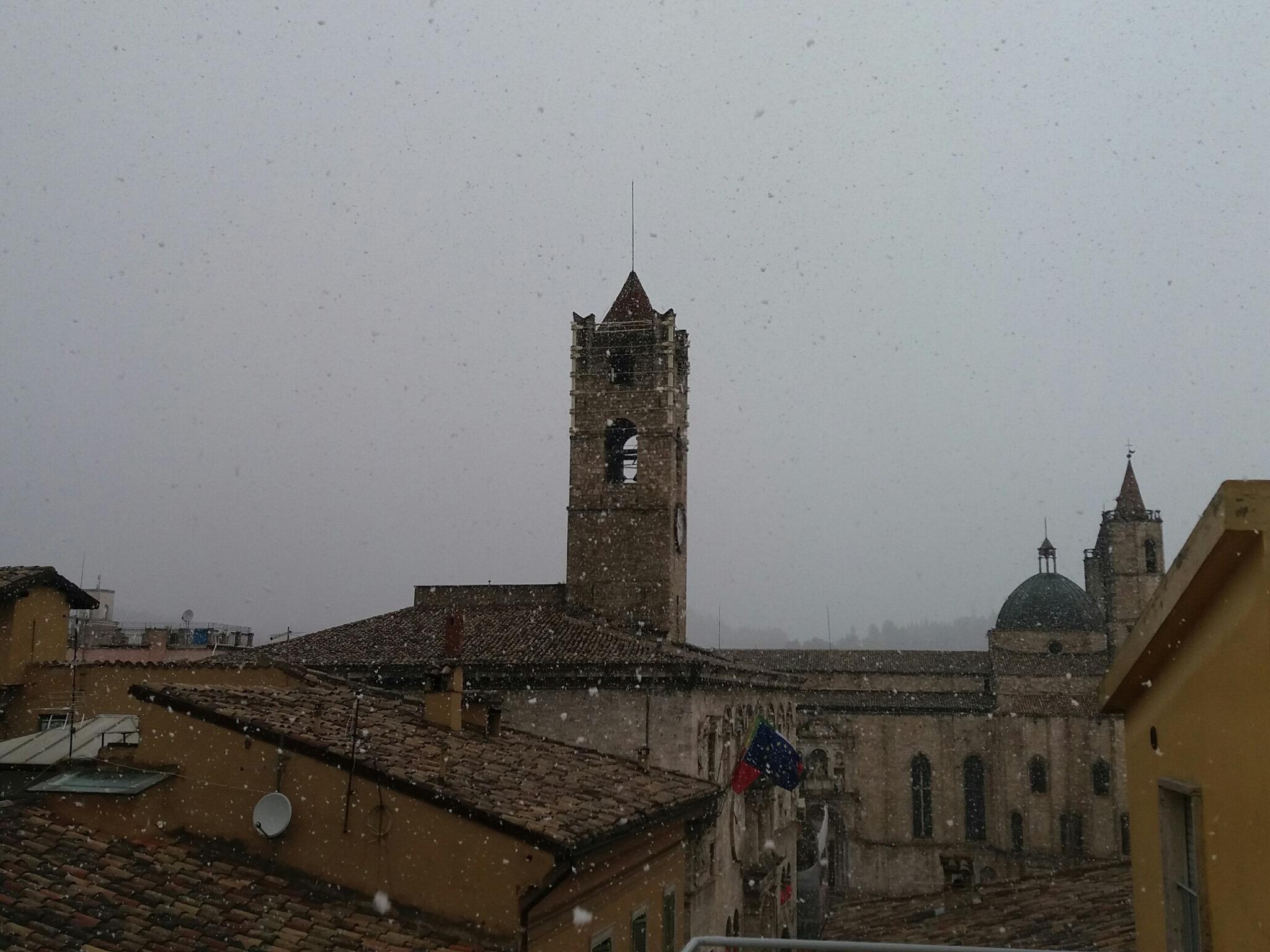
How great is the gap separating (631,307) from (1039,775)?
30308 millimetres

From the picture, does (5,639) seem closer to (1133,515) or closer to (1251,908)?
(1251,908)

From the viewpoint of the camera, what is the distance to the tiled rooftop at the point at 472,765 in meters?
10.0

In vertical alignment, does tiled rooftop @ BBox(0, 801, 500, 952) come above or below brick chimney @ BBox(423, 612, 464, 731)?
below

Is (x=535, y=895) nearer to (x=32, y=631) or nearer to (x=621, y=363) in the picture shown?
(x=32, y=631)

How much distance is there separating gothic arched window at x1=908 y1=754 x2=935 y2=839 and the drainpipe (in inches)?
1752

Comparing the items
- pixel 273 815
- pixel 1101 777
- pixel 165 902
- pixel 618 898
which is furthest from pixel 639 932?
pixel 1101 777

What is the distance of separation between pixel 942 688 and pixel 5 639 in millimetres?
41508

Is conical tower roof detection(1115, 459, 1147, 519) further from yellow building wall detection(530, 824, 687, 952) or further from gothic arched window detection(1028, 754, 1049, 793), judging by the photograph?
yellow building wall detection(530, 824, 687, 952)

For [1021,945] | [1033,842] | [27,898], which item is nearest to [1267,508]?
[1021,945]

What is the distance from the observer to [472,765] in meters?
11.8

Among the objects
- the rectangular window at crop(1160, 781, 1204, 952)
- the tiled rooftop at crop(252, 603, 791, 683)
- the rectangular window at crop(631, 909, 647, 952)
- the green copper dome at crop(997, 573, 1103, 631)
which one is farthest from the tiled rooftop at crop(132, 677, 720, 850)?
the green copper dome at crop(997, 573, 1103, 631)

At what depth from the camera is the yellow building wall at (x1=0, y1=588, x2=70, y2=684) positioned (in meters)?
20.7

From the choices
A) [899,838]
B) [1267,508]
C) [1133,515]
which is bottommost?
[899,838]

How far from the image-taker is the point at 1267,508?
472cm
